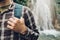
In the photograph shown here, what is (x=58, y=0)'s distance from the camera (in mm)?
1099

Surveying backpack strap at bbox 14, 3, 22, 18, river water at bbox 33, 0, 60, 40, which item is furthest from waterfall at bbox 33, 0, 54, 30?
backpack strap at bbox 14, 3, 22, 18

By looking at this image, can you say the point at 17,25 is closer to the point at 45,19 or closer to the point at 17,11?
the point at 17,11

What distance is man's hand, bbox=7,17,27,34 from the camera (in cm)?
102

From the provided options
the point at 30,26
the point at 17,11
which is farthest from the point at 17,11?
the point at 30,26

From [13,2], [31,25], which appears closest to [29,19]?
[31,25]

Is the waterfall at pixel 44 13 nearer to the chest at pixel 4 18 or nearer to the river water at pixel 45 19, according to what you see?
the river water at pixel 45 19

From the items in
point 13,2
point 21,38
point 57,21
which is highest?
point 13,2

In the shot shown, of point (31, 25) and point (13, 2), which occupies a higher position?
point (13, 2)

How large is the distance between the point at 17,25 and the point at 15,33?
0.06 metres

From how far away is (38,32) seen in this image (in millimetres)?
1076

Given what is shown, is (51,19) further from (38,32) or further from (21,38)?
(21,38)

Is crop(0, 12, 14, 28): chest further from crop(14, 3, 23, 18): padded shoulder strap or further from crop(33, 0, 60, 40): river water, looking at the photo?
crop(33, 0, 60, 40): river water

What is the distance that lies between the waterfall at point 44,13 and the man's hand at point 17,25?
0.11 meters

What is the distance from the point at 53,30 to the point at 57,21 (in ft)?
0.23
